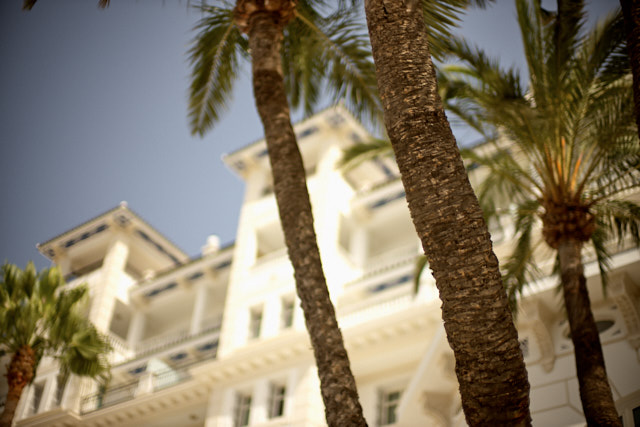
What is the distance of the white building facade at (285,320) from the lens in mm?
15992

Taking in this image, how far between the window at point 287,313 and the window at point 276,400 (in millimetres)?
2669

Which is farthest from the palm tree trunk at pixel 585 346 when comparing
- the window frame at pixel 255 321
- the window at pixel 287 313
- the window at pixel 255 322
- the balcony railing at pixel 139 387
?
the balcony railing at pixel 139 387

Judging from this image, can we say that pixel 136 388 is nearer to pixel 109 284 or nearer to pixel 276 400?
pixel 109 284

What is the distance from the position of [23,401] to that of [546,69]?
30437 mm

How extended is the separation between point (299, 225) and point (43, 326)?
14.3m

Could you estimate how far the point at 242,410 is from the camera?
27.3 metres

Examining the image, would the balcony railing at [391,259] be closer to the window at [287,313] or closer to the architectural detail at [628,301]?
the window at [287,313]

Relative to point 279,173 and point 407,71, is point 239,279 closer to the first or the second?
point 279,173

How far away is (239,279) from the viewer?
31656 mm

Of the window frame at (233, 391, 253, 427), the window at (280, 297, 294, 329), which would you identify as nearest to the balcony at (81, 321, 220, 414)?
the window frame at (233, 391, 253, 427)

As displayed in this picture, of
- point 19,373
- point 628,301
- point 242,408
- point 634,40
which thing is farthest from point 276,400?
point 634,40

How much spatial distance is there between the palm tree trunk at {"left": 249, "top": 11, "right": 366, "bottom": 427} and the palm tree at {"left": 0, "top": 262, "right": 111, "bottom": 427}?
40.6ft

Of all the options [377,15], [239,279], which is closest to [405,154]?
[377,15]

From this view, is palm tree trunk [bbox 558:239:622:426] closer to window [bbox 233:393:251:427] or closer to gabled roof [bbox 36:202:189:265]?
window [bbox 233:393:251:427]
